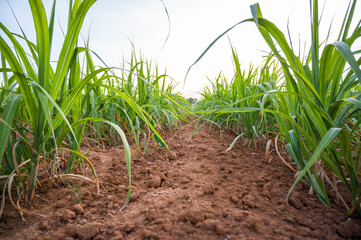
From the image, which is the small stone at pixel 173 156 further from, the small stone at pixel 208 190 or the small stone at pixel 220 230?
the small stone at pixel 220 230

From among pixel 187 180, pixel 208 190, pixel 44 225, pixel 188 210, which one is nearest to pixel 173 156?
pixel 187 180

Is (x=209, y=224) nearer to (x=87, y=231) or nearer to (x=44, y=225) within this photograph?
(x=87, y=231)

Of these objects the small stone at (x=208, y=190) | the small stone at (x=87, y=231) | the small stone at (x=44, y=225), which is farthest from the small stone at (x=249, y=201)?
the small stone at (x=44, y=225)

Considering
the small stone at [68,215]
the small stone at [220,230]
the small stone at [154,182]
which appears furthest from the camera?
the small stone at [154,182]

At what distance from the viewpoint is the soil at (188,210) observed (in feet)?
1.63

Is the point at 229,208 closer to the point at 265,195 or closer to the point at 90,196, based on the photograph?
the point at 265,195

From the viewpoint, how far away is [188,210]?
549 millimetres

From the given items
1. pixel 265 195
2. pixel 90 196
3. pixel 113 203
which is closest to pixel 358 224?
pixel 265 195

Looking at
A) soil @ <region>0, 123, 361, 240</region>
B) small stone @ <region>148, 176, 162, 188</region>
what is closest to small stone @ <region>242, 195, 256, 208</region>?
soil @ <region>0, 123, 361, 240</region>

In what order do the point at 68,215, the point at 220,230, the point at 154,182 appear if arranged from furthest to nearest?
the point at 154,182
the point at 68,215
the point at 220,230

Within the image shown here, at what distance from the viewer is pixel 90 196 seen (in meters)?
0.69

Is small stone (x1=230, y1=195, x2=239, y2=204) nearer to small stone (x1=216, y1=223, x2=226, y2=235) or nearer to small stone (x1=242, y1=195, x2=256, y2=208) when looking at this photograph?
small stone (x1=242, y1=195, x2=256, y2=208)

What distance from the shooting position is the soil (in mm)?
496

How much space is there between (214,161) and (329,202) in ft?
1.67
